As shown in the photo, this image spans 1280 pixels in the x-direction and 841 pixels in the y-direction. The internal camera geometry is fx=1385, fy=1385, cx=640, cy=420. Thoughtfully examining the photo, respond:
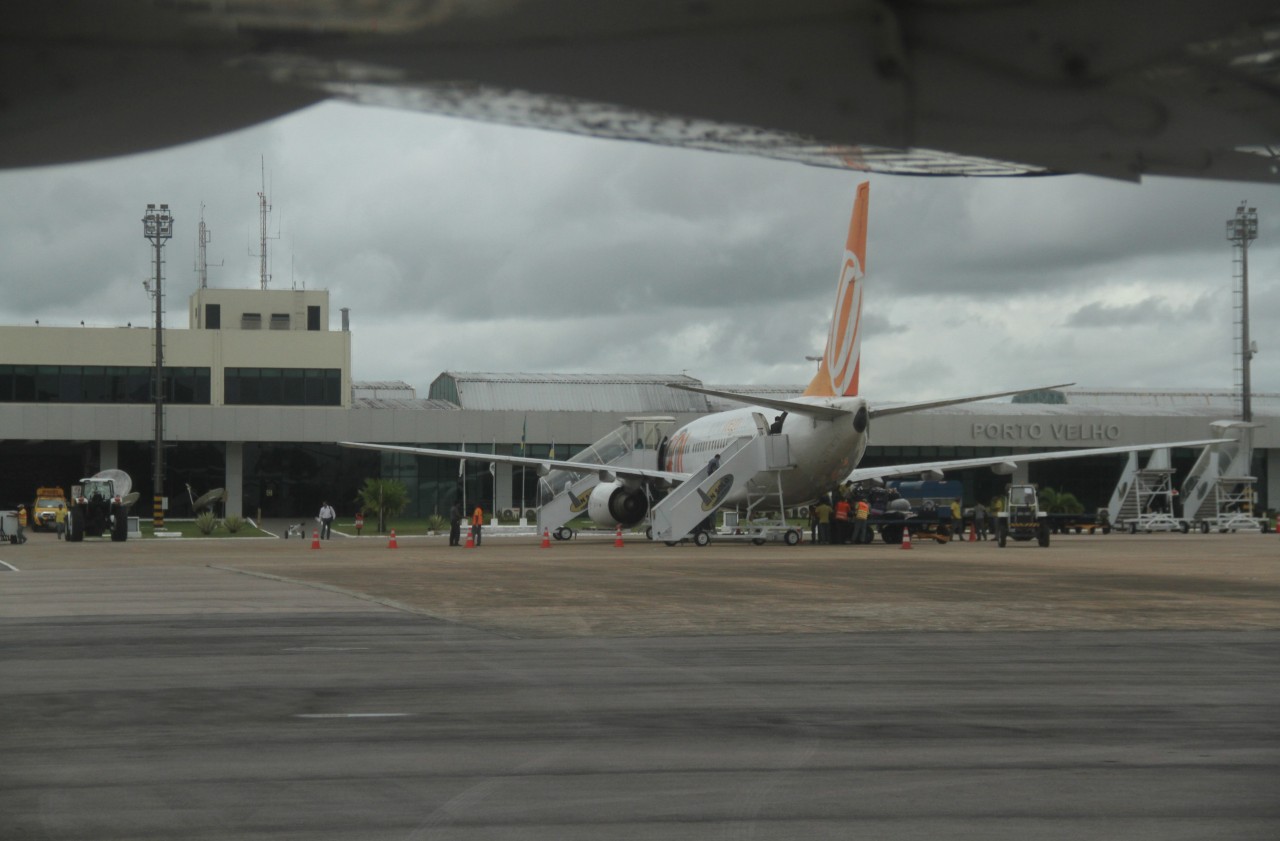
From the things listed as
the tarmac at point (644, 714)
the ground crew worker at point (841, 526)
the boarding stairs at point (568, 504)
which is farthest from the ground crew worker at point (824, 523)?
the tarmac at point (644, 714)

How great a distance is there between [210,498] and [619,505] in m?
30.5

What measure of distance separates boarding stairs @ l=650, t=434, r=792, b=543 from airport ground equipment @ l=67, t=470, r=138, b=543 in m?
22.6

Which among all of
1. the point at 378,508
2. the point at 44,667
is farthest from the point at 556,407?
the point at 44,667

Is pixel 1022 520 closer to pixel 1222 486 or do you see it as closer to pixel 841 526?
pixel 841 526

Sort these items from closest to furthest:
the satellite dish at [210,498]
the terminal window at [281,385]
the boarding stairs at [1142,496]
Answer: the terminal window at [281,385]
the boarding stairs at [1142,496]
the satellite dish at [210,498]

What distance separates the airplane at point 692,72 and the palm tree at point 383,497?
60704 millimetres

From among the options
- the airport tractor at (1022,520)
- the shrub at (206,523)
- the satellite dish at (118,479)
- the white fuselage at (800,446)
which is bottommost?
the shrub at (206,523)

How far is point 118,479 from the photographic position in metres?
62.3

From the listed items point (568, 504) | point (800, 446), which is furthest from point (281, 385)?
point (568, 504)

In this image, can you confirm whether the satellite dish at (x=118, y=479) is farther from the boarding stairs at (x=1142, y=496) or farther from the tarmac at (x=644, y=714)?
the boarding stairs at (x=1142, y=496)

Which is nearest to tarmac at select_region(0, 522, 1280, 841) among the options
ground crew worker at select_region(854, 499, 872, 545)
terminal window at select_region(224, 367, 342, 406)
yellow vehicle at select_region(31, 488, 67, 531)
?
terminal window at select_region(224, 367, 342, 406)

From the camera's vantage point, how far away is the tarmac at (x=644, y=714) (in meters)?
7.08

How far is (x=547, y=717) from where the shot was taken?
10.2 meters

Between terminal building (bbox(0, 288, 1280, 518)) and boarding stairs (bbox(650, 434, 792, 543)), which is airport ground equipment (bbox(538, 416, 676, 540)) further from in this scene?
boarding stairs (bbox(650, 434, 792, 543))
